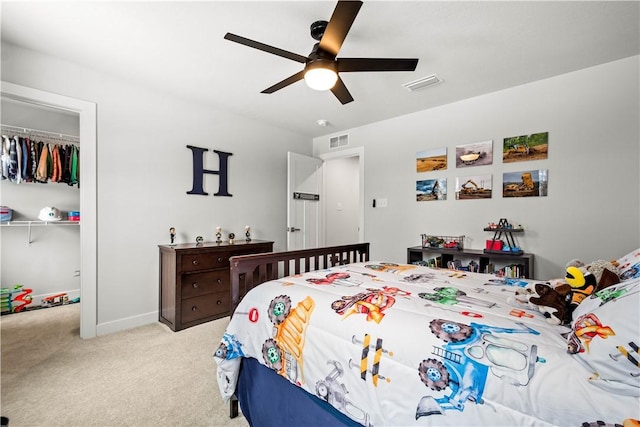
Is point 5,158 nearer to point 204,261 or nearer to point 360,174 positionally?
point 204,261

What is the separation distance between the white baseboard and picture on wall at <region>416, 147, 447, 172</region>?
Result: 3.58 m

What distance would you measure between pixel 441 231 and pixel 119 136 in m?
3.71

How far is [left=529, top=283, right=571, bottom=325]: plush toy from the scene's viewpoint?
42.9 inches

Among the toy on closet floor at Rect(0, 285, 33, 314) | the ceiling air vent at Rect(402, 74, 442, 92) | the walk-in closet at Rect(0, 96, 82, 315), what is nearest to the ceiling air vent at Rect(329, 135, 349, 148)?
the ceiling air vent at Rect(402, 74, 442, 92)

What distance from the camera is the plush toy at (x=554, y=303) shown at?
1.09m

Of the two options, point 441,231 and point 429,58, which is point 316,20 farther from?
point 441,231

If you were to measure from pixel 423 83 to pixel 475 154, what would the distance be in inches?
40.5

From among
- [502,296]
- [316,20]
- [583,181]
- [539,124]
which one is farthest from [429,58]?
[502,296]

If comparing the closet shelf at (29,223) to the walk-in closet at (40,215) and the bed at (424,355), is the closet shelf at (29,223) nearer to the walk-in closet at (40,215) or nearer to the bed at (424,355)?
the walk-in closet at (40,215)

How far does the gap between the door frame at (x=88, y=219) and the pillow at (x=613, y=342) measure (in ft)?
11.3

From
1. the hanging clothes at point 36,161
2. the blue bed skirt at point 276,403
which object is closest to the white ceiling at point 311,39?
the hanging clothes at point 36,161

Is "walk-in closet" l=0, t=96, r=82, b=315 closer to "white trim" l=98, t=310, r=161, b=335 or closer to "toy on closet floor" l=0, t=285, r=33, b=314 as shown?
"toy on closet floor" l=0, t=285, r=33, b=314

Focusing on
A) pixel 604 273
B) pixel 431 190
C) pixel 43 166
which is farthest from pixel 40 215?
pixel 604 273

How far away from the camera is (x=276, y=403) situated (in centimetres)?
143
